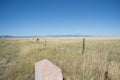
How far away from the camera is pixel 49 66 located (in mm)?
3023

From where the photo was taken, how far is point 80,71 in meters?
5.07

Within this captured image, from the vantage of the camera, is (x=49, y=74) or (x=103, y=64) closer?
(x=49, y=74)

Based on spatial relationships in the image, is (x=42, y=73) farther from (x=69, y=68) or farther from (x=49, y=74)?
(x=69, y=68)

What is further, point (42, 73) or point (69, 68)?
point (69, 68)

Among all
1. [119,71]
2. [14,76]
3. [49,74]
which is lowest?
[14,76]

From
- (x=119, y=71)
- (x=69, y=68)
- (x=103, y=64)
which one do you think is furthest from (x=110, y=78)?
(x=69, y=68)

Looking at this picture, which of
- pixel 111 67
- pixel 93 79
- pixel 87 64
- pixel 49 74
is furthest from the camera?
pixel 87 64

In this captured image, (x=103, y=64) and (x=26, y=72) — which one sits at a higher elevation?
(x=103, y=64)

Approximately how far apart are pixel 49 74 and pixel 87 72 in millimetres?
2336

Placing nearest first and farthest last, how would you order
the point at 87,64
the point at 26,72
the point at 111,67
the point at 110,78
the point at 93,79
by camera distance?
the point at 93,79
the point at 110,78
the point at 111,67
the point at 87,64
the point at 26,72

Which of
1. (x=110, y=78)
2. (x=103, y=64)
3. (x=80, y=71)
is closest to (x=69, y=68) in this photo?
(x=80, y=71)

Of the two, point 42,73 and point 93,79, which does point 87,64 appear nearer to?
point 93,79

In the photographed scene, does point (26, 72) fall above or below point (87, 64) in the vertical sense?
below

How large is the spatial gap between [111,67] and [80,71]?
1042 millimetres
